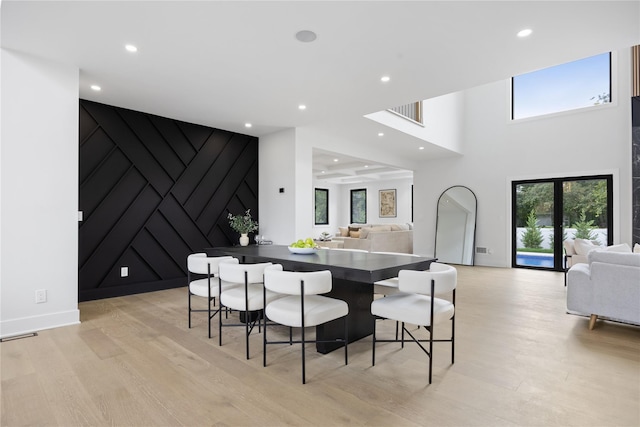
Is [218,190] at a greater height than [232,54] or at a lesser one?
lesser

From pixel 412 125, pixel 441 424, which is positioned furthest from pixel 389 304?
pixel 412 125

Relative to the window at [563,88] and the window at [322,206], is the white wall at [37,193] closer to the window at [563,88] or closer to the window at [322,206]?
the window at [563,88]

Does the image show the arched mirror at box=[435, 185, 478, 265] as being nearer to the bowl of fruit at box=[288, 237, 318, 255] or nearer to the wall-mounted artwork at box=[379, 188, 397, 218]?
the wall-mounted artwork at box=[379, 188, 397, 218]

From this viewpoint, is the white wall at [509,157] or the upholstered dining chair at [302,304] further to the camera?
the white wall at [509,157]

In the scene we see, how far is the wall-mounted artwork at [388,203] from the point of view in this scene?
12.9 meters

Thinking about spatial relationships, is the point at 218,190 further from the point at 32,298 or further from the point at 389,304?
the point at 389,304

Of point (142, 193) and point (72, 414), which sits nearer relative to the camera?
point (72, 414)

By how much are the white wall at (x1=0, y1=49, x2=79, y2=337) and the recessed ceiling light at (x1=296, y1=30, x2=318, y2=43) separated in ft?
8.26

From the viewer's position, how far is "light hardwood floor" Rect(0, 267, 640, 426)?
189 centimetres

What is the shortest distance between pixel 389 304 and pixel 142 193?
421 centimetres

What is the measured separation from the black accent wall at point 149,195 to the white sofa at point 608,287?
198 inches

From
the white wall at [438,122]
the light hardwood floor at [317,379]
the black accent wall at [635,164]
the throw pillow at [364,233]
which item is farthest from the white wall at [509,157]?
the light hardwood floor at [317,379]

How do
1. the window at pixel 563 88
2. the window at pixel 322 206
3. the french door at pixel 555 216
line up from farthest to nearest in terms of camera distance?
the window at pixel 322 206 < the window at pixel 563 88 < the french door at pixel 555 216

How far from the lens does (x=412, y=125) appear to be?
6488 millimetres
